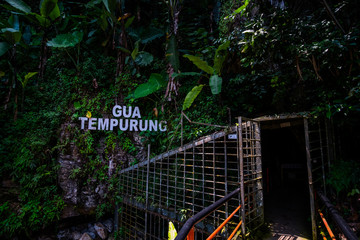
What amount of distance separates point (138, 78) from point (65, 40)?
2532 mm

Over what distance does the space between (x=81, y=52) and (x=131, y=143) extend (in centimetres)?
420

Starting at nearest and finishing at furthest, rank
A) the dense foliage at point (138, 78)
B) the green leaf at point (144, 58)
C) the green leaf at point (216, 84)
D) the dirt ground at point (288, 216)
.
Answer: the dirt ground at point (288, 216), the dense foliage at point (138, 78), the green leaf at point (216, 84), the green leaf at point (144, 58)

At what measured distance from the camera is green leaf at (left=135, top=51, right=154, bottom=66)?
616cm

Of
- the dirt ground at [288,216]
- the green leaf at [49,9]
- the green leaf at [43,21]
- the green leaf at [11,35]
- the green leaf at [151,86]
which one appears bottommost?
the dirt ground at [288,216]

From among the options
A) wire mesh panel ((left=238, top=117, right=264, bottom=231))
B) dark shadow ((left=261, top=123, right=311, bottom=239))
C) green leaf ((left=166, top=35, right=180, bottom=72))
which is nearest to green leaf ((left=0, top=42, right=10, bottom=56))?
green leaf ((left=166, top=35, right=180, bottom=72))

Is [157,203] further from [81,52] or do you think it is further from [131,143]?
[81,52]

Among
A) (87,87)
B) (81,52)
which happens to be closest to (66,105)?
(87,87)

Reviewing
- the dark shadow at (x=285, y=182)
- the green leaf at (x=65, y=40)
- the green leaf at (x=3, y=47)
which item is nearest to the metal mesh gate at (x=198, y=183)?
the dark shadow at (x=285, y=182)

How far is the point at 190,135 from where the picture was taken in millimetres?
4922

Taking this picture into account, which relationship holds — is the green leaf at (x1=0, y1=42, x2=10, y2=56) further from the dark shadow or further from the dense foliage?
the dark shadow

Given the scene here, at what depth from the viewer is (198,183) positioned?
447 centimetres

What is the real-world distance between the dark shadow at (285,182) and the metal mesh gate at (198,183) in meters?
0.69

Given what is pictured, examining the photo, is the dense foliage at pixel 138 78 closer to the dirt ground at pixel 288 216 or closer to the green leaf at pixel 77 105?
the green leaf at pixel 77 105

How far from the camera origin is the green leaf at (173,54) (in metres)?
5.59
